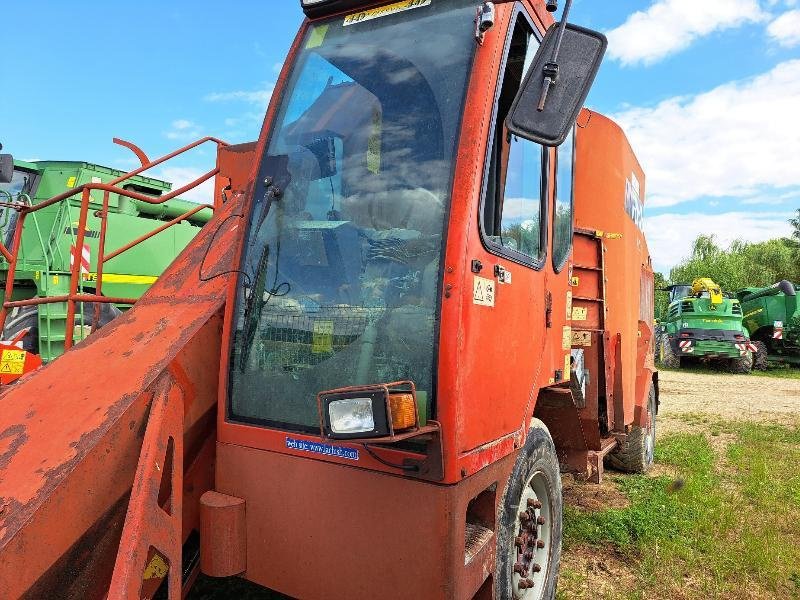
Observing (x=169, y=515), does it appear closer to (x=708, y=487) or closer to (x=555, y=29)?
(x=555, y=29)

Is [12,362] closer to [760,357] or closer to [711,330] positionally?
[711,330]

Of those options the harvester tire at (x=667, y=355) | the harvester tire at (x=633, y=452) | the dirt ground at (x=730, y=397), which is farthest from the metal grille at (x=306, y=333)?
the harvester tire at (x=667, y=355)

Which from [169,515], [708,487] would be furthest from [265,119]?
[708,487]

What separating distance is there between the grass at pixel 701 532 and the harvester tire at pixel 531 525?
0.57m

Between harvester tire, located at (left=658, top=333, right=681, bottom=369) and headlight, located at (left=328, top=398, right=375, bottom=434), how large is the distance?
722 inches

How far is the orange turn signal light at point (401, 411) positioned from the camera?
6.04 ft

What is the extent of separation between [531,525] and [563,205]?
1.60 meters

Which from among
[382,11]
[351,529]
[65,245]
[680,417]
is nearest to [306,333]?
[351,529]

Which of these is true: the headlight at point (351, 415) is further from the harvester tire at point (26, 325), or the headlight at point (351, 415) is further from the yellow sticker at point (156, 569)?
the harvester tire at point (26, 325)

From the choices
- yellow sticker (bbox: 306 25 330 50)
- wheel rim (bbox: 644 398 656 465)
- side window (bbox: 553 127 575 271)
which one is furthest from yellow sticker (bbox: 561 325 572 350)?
wheel rim (bbox: 644 398 656 465)

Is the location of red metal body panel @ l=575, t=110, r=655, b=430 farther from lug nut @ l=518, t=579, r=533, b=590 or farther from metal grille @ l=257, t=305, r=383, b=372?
metal grille @ l=257, t=305, r=383, b=372

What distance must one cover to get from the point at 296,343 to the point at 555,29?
144 centimetres

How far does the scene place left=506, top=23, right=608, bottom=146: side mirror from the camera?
6.57 feet

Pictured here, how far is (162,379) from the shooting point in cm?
216
